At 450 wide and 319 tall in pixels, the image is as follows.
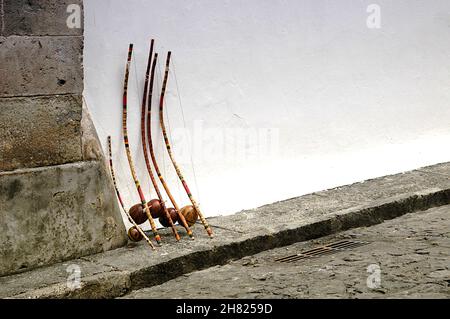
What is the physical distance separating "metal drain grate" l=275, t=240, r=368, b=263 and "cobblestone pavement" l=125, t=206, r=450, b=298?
0.19ft

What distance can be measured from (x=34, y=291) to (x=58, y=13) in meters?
1.51

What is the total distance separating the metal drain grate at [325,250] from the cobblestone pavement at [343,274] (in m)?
0.06

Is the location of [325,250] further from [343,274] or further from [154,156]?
A: [154,156]

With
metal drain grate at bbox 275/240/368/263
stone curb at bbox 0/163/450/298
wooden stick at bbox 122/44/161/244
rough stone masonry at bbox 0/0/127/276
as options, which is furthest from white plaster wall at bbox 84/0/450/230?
metal drain grate at bbox 275/240/368/263

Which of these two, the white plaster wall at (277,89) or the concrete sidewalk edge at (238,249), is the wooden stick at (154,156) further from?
the concrete sidewalk edge at (238,249)

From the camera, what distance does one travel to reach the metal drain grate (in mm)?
5047

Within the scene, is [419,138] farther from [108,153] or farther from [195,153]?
[108,153]

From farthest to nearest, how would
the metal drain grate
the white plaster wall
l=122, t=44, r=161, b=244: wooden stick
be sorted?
the white plaster wall < l=122, t=44, r=161, b=244: wooden stick < the metal drain grate

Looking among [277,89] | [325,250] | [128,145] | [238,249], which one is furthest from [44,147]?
[277,89]

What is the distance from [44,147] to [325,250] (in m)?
1.79

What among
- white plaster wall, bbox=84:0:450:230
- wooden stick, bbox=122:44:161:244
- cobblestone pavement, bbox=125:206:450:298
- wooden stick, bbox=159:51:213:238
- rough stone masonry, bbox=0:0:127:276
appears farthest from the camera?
white plaster wall, bbox=84:0:450:230

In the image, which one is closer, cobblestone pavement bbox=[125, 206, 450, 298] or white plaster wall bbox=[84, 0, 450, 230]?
cobblestone pavement bbox=[125, 206, 450, 298]

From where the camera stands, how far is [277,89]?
6.13 m

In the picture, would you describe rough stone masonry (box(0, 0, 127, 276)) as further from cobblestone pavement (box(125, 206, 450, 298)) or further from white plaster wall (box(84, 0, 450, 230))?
cobblestone pavement (box(125, 206, 450, 298))
